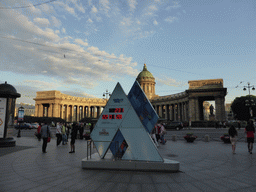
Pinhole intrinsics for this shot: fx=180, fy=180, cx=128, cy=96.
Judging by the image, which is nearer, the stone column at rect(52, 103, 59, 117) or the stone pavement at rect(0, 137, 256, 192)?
the stone pavement at rect(0, 137, 256, 192)

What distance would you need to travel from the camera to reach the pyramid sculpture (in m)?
8.35

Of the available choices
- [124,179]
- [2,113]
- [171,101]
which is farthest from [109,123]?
[171,101]

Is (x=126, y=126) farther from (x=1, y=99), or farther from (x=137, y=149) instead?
(x=1, y=99)

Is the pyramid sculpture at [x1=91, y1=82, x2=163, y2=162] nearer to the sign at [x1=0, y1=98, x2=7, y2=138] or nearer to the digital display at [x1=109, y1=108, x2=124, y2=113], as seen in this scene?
the digital display at [x1=109, y1=108, x2=124, y2=113]

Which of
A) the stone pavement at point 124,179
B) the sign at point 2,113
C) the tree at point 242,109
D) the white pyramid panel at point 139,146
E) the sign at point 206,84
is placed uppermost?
the sign at point 206,84

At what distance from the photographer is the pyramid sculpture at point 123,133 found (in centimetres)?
835

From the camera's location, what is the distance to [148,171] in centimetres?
786

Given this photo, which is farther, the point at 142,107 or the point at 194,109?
the point at 194,109

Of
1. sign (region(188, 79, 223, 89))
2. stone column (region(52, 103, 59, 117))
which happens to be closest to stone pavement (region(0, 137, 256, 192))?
sign (region(188, 79, 223, 89))

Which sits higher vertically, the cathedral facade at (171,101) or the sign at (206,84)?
the sign at (206,84)

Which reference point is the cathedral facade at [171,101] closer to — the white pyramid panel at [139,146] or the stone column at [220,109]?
the stone column at [220,109]

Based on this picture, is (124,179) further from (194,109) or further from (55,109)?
(55,109)

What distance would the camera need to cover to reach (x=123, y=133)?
877 cm

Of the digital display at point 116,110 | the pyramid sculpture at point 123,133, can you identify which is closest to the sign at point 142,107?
the pyramid sculpture at point 123,133
